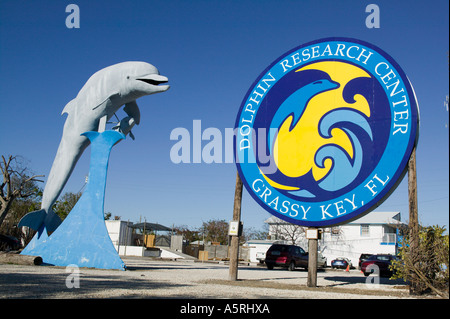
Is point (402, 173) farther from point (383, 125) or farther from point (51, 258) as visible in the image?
point (51, 258)

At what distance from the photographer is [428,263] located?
31.8ft

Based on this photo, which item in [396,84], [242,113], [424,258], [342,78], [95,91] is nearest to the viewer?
[424,258]

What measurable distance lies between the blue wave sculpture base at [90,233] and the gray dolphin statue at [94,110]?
107cm

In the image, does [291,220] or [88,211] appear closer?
[291,220]

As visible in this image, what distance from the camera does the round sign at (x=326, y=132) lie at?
1045 cm

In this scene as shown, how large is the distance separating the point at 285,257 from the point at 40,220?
1220cm

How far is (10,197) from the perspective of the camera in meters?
20.2

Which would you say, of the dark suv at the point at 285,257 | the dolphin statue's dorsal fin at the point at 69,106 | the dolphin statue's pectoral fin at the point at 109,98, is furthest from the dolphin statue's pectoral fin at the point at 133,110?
the dark suv at the point at 285,257

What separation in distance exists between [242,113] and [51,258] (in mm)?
7885

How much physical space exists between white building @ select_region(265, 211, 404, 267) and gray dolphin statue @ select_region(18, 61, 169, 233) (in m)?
29.1

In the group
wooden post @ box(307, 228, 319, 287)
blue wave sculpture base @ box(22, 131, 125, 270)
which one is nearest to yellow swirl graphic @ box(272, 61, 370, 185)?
wooden post @ box(307, 228, 319, 287)

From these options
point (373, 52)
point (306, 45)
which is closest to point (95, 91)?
point (306, 45)

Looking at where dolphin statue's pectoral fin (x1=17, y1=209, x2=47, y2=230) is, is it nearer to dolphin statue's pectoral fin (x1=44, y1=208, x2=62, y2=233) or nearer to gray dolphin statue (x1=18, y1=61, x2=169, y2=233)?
gray dolphin statue (x1=18, y1=61, x2=169, y2=233)

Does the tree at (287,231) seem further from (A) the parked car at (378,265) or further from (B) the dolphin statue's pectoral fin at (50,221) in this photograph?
(B) the dolphin statue's pectoral fin at (50,221)
